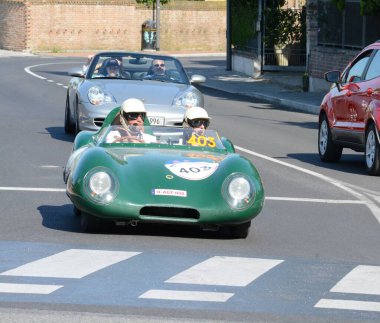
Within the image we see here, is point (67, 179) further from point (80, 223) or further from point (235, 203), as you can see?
point (235, 203)

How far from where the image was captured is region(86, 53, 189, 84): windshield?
21.6m

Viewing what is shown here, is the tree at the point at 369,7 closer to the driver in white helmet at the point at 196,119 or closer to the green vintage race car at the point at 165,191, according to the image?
the driver in white helmet at the point at 196,119

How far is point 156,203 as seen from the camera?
11219mm

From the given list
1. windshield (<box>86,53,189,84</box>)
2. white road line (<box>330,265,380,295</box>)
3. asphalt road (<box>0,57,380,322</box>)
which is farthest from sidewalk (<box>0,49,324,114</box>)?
white road line (<box>330,265,380,295</box>)

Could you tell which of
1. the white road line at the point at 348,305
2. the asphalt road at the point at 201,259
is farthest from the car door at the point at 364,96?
the white road line at the point at 348,305

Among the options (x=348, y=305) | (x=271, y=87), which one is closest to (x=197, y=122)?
(x=348, y=305)

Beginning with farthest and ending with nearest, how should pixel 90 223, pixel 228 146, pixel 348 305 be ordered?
pixel 228 146 < pixel 90 223 < pixel 348 305

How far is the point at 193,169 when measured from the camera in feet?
37.8

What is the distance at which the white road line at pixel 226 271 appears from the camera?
9.08 meters

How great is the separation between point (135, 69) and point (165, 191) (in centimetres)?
1077

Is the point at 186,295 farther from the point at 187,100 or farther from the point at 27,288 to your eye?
the point at 187,100

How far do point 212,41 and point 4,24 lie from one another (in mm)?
13924

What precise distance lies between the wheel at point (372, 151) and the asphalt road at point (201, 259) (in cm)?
18

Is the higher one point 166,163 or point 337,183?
point 166,163
